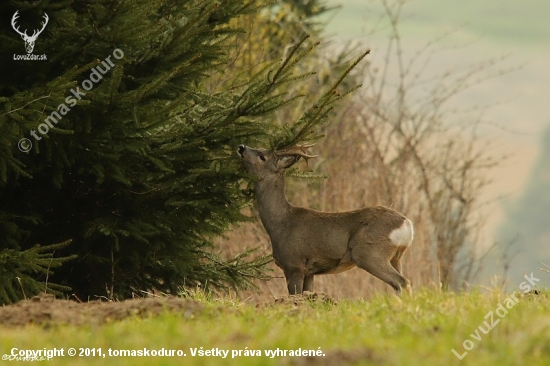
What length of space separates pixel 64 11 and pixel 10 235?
6.85 ft

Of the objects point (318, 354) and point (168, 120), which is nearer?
point (318, 354)

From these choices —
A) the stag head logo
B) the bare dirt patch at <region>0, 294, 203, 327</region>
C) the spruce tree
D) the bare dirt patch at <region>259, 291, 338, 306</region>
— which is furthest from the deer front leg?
the stag head logo

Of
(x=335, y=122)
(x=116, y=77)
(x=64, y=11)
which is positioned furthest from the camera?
(x=335, y=122)

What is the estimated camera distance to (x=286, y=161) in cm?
845

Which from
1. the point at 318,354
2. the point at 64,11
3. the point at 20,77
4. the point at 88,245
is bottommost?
the point at 318,354

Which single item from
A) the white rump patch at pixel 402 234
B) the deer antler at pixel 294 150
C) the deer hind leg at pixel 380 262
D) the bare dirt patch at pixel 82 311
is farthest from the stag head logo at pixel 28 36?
the white rump patch at pixel 402 234

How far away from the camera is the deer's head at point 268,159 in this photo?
27.4ft

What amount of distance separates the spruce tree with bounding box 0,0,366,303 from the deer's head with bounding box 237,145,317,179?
0.52 ft

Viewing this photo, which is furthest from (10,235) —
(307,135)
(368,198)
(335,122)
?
(335,122)

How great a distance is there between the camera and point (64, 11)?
7848 mm

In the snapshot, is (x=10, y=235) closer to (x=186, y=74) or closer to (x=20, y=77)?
(x=20, y=77)

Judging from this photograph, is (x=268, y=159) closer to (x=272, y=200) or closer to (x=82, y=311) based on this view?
(x=272, y=200)

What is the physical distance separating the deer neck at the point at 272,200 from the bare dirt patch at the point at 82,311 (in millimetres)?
2973

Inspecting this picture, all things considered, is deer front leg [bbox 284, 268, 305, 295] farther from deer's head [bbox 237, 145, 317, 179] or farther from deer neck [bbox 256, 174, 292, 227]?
deer's head [bbox 237, 145, 317, 179]
